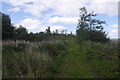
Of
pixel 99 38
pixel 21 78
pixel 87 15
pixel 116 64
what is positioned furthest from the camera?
pixel 87 15

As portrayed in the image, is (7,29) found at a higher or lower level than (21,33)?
higher

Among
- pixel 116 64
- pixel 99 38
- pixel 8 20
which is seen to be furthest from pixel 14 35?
pixel 116 64

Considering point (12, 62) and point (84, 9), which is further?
point (84, 9)

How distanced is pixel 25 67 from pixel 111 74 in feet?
10.4

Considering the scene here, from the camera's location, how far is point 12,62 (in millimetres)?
6348

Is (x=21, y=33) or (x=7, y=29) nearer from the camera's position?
(x=7, y=29)

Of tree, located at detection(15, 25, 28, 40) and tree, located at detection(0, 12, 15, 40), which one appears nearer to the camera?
tree, located at detection(0, 12, 15, 40)

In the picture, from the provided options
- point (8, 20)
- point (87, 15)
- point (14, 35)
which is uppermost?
point (87, 15)

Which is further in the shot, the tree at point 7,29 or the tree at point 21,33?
the tree at point 21,33

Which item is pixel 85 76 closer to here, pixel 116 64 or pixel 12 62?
pixel 116 64

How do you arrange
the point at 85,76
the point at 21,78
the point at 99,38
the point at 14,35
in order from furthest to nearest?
the point at 99,38 → the point at 14,35 → the point at 85,76 → the point at 21,78

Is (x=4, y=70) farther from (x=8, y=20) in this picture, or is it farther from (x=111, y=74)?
(x=8, y=20)

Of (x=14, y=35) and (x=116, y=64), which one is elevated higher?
(x=14, y=35)

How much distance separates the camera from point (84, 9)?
1467 inches
